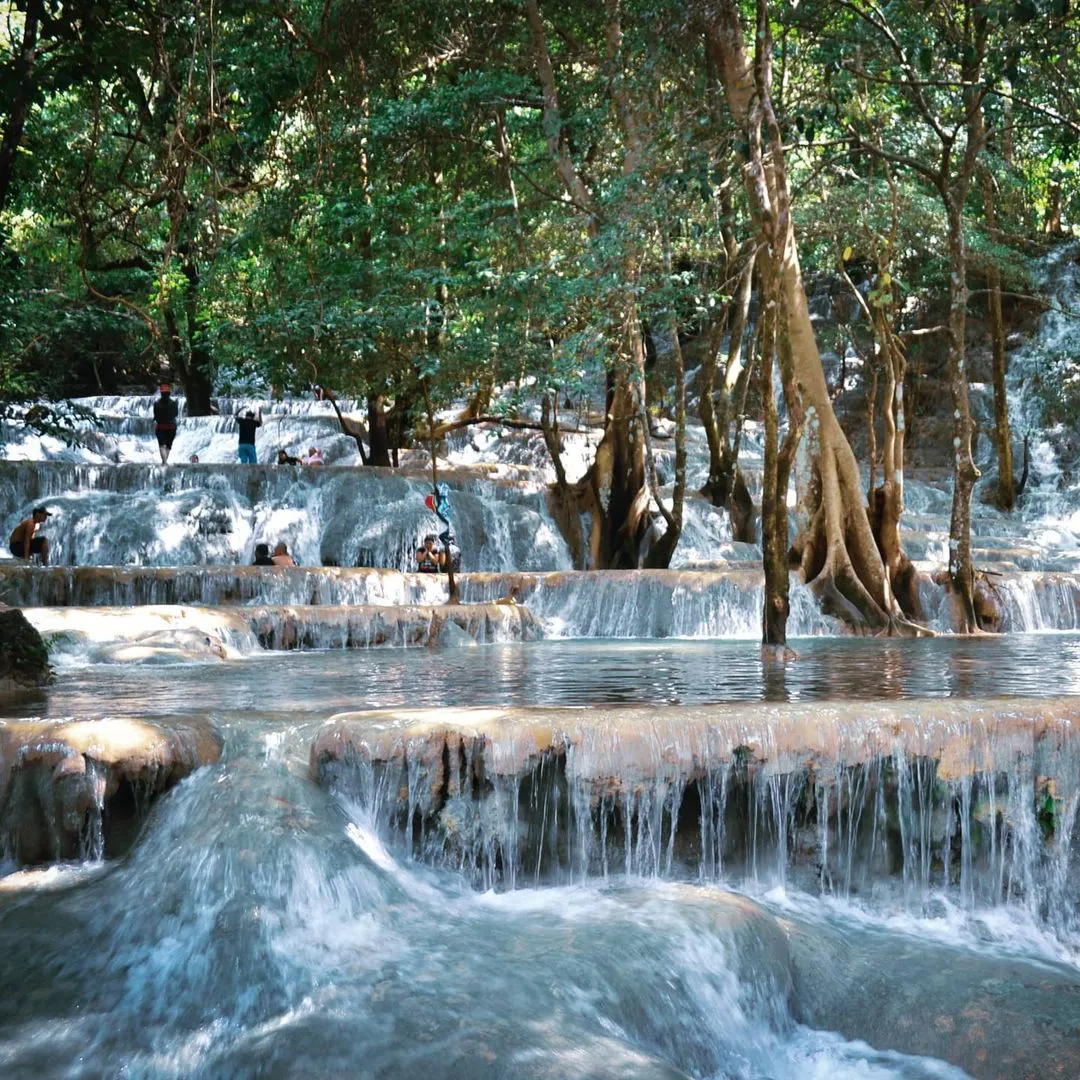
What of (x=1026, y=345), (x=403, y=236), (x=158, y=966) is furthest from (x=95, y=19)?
(x=1026, y=345)

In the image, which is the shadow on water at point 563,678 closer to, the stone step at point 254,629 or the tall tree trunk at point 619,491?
the stone step at point 254,629

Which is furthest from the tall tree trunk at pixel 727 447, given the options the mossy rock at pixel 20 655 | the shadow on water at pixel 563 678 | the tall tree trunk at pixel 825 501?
the mossy rock at pixel 20 655

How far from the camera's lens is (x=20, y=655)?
8281mm

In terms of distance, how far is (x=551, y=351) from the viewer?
56.9 feet

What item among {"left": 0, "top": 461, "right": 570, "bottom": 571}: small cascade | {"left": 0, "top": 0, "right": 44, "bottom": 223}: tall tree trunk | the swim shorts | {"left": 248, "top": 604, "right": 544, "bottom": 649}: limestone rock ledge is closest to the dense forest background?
{"left": 0, "top": 0, "right": 44, "bottom": 223}: tall tree trunk

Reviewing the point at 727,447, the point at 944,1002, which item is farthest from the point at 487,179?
the point at 944,1002

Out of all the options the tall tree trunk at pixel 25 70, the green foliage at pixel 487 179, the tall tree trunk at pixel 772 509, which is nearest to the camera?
the tall tree trunk at pixel 25 70

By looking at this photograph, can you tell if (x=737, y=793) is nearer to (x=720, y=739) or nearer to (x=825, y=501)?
(x=720, y=739)

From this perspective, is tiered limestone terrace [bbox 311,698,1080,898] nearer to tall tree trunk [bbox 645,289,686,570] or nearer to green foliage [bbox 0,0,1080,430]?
green foliage [bbox 0,0,1080,430]

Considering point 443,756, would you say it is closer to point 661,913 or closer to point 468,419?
point 661,913

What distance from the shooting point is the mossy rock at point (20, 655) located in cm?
820

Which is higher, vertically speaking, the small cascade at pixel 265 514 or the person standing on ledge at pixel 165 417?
the person standing on ledge at pixel 165 417

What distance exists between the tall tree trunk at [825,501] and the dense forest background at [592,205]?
0.12ft

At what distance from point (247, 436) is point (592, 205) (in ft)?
31.1
